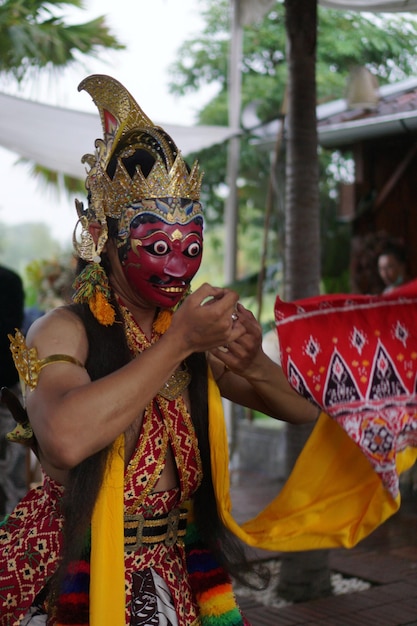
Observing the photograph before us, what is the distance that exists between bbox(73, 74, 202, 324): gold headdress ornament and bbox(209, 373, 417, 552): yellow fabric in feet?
1.53

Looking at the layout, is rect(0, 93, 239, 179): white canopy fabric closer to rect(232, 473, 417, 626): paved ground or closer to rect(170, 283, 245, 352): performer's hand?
rect(232, 473, 417, 626): paved ground

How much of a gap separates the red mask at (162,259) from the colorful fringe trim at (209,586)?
0.67 meters

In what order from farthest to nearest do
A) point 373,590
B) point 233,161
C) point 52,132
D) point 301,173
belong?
→ point 233,161 → point 52,132 → point 301,173 → point 373,590

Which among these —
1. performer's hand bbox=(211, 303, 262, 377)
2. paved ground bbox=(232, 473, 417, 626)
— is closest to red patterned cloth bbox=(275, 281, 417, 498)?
performer's hand bbox=(211, 303, 262, 377)

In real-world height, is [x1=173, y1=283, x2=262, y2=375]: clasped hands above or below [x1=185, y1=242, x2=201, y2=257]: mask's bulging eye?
below

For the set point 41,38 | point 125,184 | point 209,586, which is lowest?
point 209,586

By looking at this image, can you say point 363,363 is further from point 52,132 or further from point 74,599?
point 52,132

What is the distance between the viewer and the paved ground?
388 cm

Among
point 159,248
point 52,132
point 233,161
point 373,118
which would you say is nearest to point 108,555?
point 159,248

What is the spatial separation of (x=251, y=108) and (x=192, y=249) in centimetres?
747

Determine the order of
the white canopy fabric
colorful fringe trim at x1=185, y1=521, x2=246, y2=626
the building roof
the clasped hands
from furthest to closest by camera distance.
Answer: the building roof
the white canopy fabric
colorful fringe trim at x1=185, y1=521, x2=246, y2=626
the clasped hands

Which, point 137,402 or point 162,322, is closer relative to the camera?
→ point 137,402

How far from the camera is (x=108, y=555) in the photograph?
2.05 metres

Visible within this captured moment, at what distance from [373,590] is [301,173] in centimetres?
217
